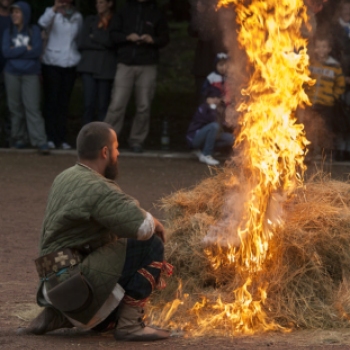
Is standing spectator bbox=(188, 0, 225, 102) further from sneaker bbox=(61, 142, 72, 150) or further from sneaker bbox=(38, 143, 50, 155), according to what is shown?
sneaker bbox=(38, 143, 50, 155)

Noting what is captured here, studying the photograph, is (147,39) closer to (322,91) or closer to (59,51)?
(59,51)

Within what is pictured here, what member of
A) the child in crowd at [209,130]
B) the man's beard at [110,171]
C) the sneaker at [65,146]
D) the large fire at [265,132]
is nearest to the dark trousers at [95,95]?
the sneaker at [65,146]

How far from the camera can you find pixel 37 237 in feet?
27.2

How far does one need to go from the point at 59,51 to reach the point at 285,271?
787 cm

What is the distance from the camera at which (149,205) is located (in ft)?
31.9

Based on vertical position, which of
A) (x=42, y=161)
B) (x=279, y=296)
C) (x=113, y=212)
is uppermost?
(x=113, y=212)

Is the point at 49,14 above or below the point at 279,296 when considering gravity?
above

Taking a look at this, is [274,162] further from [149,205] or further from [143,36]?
[143,36]

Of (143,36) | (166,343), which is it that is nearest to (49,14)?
(143,36)

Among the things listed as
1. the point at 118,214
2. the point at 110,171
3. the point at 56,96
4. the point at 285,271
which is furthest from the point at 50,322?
the point at 56,96

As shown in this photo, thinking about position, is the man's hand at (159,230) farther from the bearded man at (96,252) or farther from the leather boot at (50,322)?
the leather boot at (50,322)

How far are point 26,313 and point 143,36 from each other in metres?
7.27

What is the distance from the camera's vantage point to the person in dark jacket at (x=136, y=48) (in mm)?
12547

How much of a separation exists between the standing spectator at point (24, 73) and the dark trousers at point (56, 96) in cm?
36
